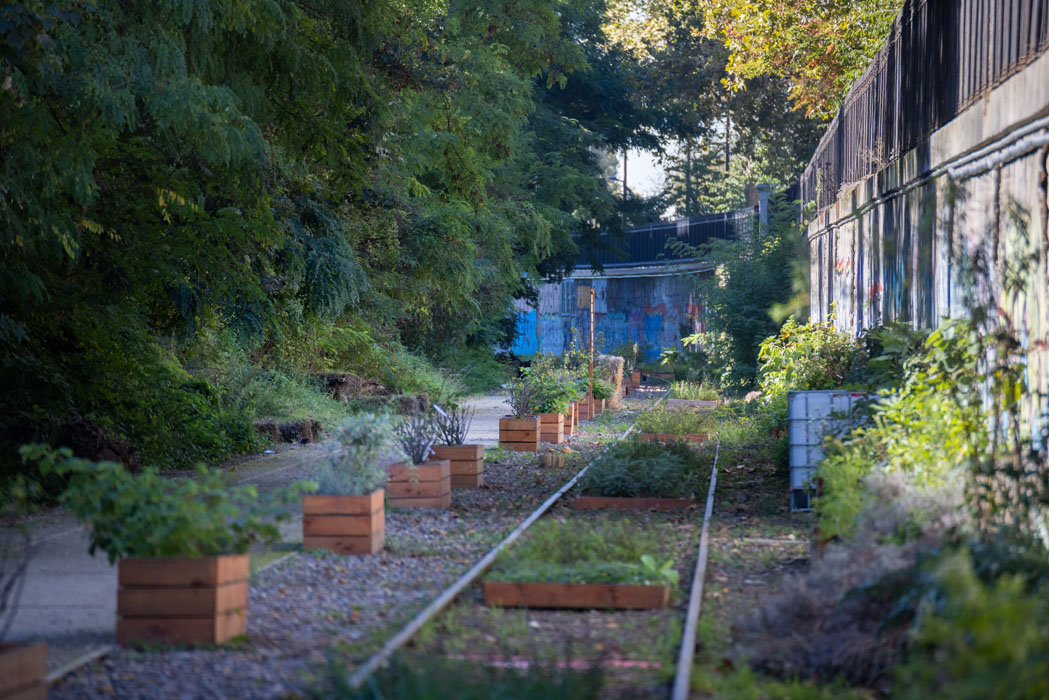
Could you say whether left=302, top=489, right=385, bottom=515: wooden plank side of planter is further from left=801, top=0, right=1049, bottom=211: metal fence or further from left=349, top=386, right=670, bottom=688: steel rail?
left=801, top=0, right=1049, bottom=211: metal fence

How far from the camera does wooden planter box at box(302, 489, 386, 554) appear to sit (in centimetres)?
820

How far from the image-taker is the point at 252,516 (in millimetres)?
5871

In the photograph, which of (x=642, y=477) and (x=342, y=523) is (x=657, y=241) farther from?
(x=342, y=523)

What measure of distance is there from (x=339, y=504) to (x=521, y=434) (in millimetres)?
8262

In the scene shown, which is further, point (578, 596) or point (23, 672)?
point (578, 596)

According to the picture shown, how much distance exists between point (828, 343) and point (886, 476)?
24.3 feet

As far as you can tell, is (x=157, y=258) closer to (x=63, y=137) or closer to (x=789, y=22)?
(x=63, y=137)

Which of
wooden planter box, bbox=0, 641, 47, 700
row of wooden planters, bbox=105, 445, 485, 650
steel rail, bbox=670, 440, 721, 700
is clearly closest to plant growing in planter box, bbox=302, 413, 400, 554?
row of wooden planters, bbox=105, 445, 485, 650

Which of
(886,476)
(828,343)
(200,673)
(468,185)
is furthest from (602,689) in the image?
(468,185)

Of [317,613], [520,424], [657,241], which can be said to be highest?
[657,241]

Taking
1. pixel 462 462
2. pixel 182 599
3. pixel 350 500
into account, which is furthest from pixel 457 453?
pixel 182 599

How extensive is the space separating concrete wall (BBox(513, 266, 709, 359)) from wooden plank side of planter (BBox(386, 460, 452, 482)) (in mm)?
26643

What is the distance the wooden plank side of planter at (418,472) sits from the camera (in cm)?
1051

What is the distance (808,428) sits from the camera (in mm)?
10609
